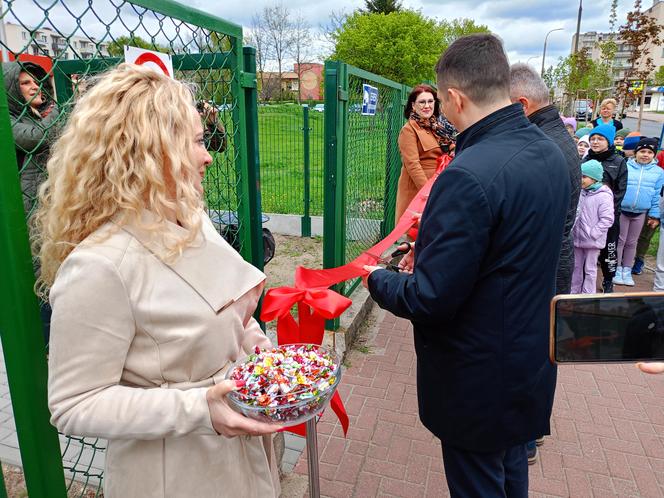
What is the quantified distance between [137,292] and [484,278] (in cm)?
118

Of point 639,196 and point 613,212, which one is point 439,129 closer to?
point 613,212

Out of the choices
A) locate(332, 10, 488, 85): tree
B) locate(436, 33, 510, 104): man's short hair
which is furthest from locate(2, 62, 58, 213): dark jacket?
locate(332, 10, 488, 85): tree

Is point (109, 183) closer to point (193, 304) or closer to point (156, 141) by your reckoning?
point (156, 141)

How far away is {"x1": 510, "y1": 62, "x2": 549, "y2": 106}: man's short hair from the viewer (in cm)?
291

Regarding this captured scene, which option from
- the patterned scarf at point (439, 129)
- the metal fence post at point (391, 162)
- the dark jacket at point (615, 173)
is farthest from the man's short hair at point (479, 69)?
the dark jacket at point (615, 173)

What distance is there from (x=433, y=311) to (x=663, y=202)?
18.8 ft

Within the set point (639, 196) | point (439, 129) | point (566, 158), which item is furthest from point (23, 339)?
point (639, 196)

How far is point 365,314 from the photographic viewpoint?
517 centimetres

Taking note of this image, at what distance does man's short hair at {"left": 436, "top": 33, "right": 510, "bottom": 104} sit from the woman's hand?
136 cm

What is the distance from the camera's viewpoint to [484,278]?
175 cm

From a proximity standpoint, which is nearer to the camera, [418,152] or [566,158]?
[566,158]

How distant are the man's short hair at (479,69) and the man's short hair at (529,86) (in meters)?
1.17

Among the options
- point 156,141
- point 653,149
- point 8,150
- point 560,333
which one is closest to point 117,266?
point 156,141

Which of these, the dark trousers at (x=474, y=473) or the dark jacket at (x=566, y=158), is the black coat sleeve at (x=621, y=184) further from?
the dark trousers at (x=474, y=473)
